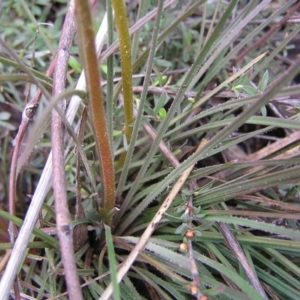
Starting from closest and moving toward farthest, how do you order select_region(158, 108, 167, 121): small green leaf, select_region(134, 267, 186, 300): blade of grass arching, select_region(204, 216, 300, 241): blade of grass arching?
select_region(204, 216, 300, 241): blade of grass arching → select_region(134, 267, 186, 300): blade of grass arching → select_region(158, 108, 167, 121): small green leaf

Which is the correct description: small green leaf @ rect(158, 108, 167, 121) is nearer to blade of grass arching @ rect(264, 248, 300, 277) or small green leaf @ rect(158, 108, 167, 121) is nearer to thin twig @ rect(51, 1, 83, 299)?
thin twig @ rect(51, 1, 83, 299)

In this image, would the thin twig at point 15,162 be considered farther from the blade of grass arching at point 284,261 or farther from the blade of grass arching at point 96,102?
the blade of grass arching at point 284,261

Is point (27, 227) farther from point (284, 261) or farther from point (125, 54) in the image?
point (284, 261)

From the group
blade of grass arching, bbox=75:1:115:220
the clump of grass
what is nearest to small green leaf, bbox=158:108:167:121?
the clump of grass

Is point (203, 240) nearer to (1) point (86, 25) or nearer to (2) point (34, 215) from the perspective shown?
(2) point (34, 215)

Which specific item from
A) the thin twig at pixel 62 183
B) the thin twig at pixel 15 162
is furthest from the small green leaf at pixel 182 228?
the thin twig at pixel 15 162

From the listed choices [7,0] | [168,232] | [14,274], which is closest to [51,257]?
[14,274]
